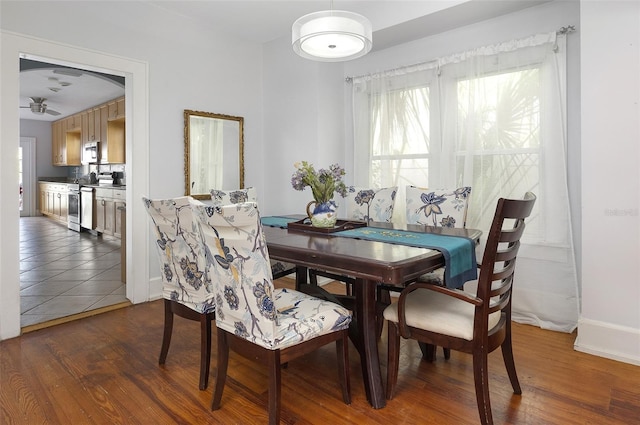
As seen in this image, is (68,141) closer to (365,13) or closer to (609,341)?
(365,13)

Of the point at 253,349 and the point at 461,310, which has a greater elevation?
the point at 461,310

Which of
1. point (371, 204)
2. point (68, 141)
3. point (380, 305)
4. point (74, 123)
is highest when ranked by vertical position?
point (74, 123)

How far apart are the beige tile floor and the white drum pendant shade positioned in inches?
107

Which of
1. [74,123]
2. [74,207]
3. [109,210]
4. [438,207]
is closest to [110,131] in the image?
[109,210]

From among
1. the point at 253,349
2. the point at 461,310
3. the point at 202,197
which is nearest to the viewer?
the point at 253,349

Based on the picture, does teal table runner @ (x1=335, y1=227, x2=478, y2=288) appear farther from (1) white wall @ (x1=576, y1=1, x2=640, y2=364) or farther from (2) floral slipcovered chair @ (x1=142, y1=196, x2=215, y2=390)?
(1) white wall @ (x1=576, y1=1, x2=640, y2=364)

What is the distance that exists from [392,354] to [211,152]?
2.91 m

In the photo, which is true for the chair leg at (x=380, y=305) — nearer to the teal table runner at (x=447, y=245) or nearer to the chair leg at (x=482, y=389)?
the teal table runner at (x=447, y=245)

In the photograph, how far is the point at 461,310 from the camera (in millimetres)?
1827

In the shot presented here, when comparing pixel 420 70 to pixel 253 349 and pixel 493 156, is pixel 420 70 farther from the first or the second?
pixel 253 349

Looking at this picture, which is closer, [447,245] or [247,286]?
[247,286]

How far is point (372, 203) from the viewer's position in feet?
10.6

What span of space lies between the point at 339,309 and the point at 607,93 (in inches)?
83.9

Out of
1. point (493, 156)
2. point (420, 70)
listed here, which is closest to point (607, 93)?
point (493, 156)
